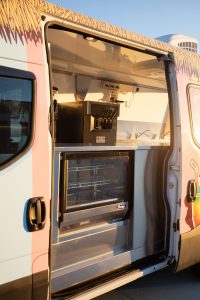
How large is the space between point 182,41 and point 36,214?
3.62 meters

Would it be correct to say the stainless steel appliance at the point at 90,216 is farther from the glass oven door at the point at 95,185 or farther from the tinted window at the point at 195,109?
the tinted window at the point at 195,109

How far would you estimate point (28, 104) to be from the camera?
2.20 meters

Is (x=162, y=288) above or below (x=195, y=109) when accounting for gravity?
below

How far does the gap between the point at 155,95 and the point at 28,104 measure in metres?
4.23

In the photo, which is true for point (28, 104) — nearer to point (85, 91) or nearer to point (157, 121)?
Answer: point (85, 91)

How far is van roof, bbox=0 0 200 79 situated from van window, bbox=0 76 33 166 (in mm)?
337

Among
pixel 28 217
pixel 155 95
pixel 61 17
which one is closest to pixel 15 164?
pixel 28 217

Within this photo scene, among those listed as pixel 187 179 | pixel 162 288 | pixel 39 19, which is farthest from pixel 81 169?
pixel 162 288

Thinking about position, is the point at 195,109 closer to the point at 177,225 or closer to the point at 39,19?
the point at 177,225

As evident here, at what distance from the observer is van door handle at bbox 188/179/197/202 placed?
334cm

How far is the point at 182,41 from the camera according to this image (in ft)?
15.9

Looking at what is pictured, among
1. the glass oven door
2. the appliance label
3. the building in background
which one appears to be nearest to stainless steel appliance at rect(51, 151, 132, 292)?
the glass oven door

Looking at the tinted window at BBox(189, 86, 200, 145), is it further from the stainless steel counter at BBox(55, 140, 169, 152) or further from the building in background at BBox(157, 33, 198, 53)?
the building in background at BBox(157, 33, 198, 53)

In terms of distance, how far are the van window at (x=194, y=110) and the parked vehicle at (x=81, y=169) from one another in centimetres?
1
